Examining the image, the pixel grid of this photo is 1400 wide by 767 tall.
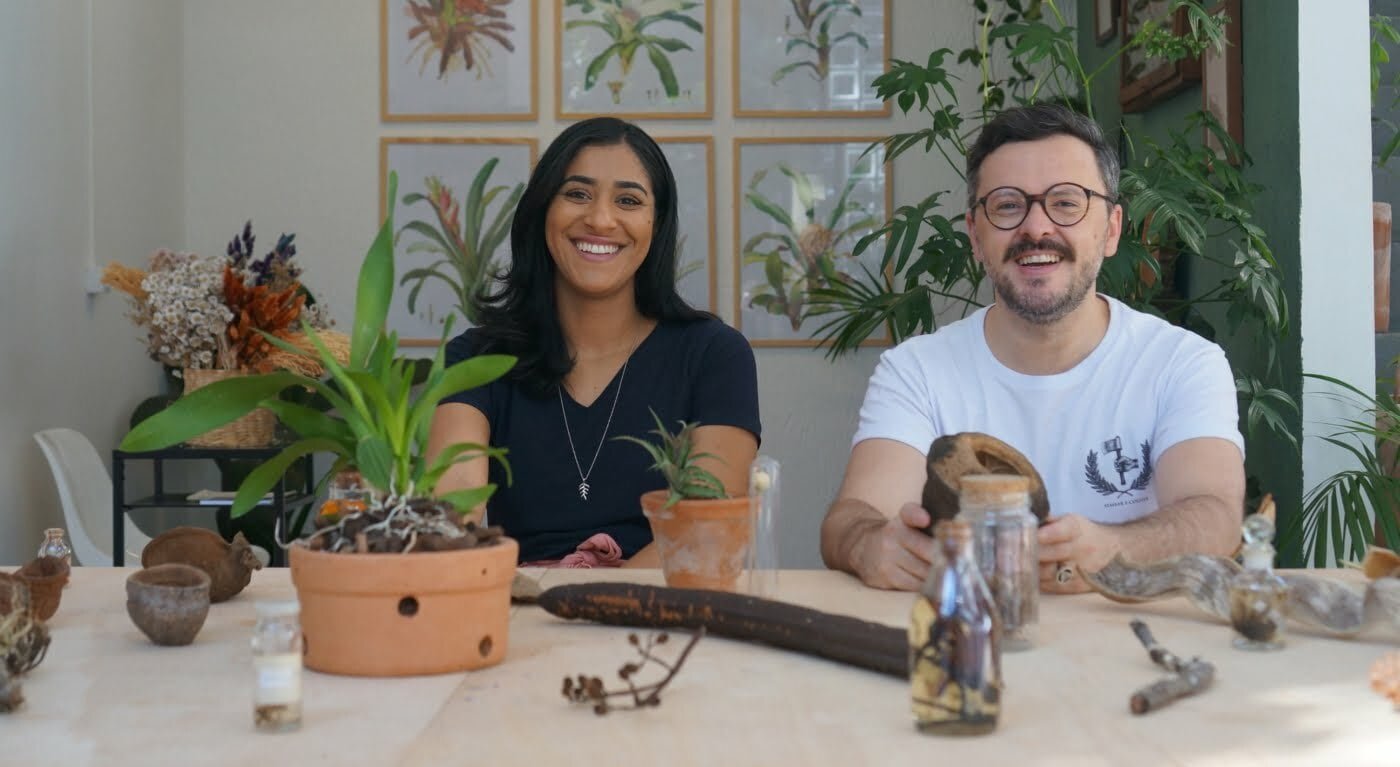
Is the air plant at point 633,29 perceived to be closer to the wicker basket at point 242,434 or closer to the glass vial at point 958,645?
the wicker basket at point 242,434

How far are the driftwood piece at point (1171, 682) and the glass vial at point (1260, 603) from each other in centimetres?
11

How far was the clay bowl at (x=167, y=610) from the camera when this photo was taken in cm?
134

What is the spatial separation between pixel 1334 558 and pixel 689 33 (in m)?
2.69

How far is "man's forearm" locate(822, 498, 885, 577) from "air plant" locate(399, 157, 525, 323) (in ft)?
9.47

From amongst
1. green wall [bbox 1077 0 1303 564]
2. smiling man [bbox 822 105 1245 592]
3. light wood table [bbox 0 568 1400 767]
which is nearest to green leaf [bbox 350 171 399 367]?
light wood table [bbox 0 568 1400 767]

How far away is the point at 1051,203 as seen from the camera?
7.17ft

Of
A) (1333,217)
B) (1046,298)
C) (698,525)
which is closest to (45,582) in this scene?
(698,525)

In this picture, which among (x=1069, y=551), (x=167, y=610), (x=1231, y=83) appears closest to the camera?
(x=167, y=610)

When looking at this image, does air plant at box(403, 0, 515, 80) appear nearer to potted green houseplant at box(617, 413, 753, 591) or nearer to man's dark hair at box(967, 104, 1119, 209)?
man's dark hair at box(967, 104, 1119, 209)

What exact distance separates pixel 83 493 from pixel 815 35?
8.67ft

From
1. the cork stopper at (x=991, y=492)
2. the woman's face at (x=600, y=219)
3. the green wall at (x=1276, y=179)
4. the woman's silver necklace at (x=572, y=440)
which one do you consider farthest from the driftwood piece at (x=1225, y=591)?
the green wall at (x=1276, y=179)

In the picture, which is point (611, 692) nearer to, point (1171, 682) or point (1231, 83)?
point (1171, 682)

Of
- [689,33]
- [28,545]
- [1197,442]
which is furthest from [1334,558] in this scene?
[28,545]

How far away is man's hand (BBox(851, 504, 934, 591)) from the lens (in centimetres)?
161
